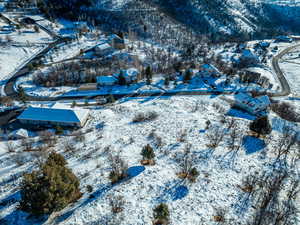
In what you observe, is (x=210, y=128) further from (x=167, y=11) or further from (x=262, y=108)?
(x=167, y=11)

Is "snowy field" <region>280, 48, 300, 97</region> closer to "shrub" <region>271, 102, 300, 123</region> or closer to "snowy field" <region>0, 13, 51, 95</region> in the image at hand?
"shrub" <region>271, 102, 300, 123</region>

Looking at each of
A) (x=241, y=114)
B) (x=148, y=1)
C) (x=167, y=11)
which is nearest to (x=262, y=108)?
(x=241, y=114)

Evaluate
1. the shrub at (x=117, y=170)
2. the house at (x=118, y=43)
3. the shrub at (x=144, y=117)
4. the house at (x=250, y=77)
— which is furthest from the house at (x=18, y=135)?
the house at (x=250, y=77)

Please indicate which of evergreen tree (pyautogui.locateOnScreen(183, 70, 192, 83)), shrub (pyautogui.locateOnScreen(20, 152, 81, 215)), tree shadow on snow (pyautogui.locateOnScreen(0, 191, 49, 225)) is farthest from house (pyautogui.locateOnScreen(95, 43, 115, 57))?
tree shadow on snow (pyautogui.locateOnScreen(0, 191, 49, 225))

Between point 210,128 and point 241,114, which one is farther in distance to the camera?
point 241,114

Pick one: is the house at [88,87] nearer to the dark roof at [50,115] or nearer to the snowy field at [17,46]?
the dark roof at [50,115]
